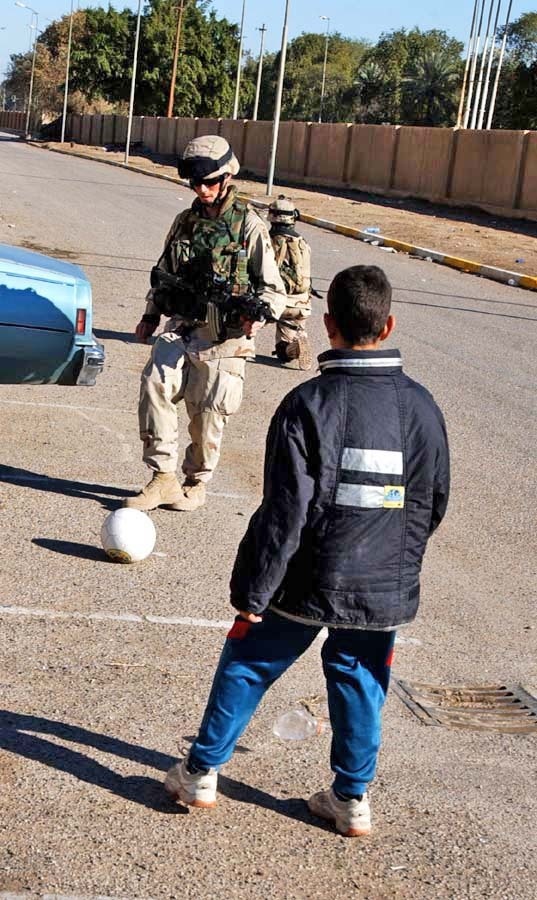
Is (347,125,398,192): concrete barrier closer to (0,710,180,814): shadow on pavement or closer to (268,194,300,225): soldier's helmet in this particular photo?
(268,194,300,225): soldier's helmet

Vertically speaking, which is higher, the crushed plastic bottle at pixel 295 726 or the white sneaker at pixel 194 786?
the white sneaker at pixel 194 786

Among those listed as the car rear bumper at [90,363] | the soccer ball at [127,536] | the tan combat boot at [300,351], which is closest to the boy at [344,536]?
the soccer ball at [127,536]

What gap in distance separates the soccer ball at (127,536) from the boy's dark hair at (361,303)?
2491 millimetres

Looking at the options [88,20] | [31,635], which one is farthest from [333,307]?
[88,20]

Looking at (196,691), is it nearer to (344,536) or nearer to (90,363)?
(344,536)

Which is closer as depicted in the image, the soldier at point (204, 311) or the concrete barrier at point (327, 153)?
the soldier at point (204, 311)

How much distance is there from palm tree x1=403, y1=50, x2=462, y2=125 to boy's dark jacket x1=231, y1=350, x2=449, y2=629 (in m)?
92.3

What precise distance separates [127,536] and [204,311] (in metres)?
1.24

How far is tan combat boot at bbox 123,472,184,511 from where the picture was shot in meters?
6.44

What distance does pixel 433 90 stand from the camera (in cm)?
9175

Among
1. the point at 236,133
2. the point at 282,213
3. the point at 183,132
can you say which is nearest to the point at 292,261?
the point at 282,213

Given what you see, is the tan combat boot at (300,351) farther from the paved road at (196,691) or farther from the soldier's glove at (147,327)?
the soldier's glove at (147,327)

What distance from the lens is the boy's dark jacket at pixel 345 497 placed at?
127 inches

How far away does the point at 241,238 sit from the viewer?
6211 millimetres
